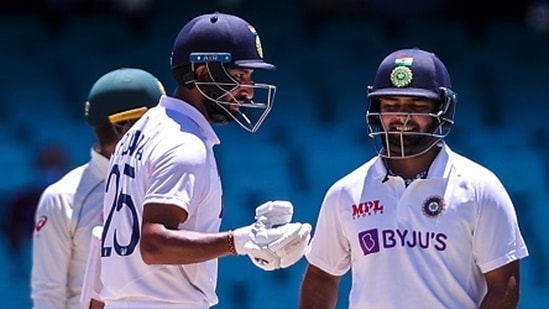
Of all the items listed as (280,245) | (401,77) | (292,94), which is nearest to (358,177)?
(401,77)

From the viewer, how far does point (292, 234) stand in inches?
156

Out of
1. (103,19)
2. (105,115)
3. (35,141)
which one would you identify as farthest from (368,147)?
(105,115)

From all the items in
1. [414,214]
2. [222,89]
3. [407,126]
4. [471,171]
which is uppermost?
[222,89]

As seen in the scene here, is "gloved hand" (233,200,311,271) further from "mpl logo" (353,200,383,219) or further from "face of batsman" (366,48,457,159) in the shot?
"face of batsman" (366,48,457,159)

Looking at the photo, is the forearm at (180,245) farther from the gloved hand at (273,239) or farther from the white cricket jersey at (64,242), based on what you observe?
the white cricket jersey at (64,242)

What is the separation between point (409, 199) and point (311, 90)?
8170mm

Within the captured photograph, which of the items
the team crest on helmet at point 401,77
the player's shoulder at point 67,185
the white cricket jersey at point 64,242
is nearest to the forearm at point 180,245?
the team crest on helmet at point 401,77

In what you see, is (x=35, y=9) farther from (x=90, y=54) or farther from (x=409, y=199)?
(x=409, y=199)

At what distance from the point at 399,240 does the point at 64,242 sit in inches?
60.2

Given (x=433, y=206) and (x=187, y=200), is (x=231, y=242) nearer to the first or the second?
(x=187, y=200)

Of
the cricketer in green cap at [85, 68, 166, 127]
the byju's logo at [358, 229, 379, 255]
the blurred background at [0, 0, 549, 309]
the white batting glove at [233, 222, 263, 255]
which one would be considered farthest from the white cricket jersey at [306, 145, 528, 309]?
the blurred background at [0, 0, 549, 309]

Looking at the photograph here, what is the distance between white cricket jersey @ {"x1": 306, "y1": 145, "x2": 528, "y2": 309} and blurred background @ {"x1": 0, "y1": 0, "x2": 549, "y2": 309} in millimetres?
4330

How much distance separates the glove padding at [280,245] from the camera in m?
3.95

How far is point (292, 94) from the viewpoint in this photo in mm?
12141
